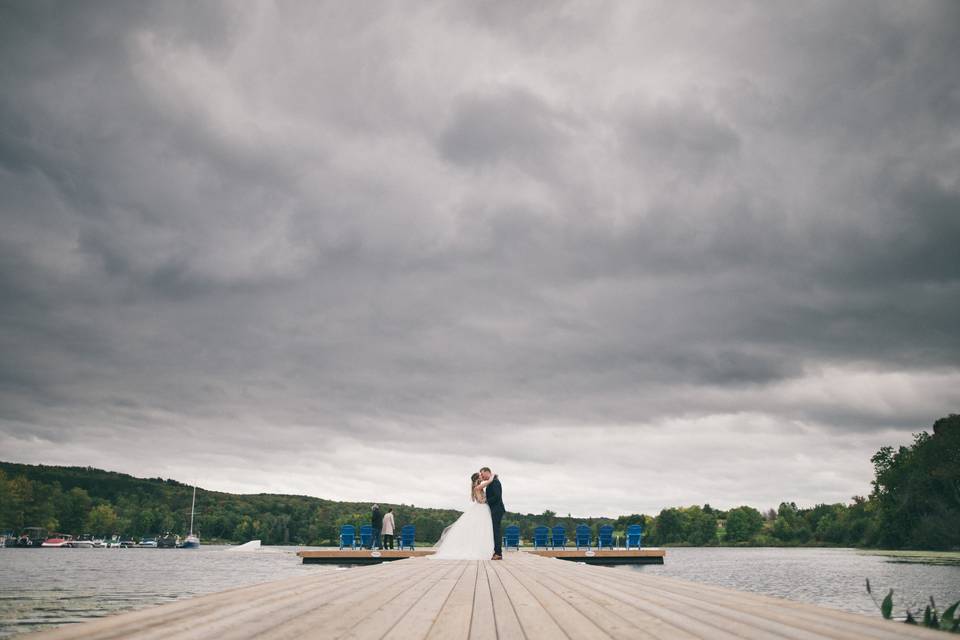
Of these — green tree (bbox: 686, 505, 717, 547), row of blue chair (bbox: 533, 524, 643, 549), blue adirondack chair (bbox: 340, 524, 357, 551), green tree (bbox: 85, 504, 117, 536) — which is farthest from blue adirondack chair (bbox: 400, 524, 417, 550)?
green tree (bbox: 85, 504, 117, 536)

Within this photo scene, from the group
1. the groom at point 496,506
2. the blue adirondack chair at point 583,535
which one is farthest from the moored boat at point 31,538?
the groom at point 496,506

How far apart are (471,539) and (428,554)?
11796 mm

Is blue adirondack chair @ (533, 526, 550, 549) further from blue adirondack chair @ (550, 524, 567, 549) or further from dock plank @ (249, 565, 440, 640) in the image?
dock plank @ (249, 565, 440, 640)

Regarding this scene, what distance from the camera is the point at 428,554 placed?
27172 millimetres

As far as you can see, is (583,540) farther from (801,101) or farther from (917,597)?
(801,101)

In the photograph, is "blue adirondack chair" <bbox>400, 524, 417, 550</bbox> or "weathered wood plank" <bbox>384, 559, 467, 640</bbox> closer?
"weathered wood plank" <bbox>384, 559, 467, 640</bbox>

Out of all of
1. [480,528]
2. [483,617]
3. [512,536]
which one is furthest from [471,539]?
[512,536]

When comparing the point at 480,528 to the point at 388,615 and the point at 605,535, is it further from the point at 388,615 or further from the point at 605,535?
the point at 605,535

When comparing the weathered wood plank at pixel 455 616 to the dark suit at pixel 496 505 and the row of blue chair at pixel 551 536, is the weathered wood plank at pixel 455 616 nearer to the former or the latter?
the dark suit at pixel 496 505

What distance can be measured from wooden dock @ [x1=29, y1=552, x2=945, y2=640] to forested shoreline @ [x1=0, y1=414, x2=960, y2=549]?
54455 mm

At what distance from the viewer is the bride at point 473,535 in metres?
16.0

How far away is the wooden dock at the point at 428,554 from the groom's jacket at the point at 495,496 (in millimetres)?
12814

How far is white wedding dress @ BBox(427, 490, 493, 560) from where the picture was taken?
16.0 metres

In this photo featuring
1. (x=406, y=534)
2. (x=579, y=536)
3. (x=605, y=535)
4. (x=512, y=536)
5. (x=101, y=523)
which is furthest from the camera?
(x=101, y=523)
